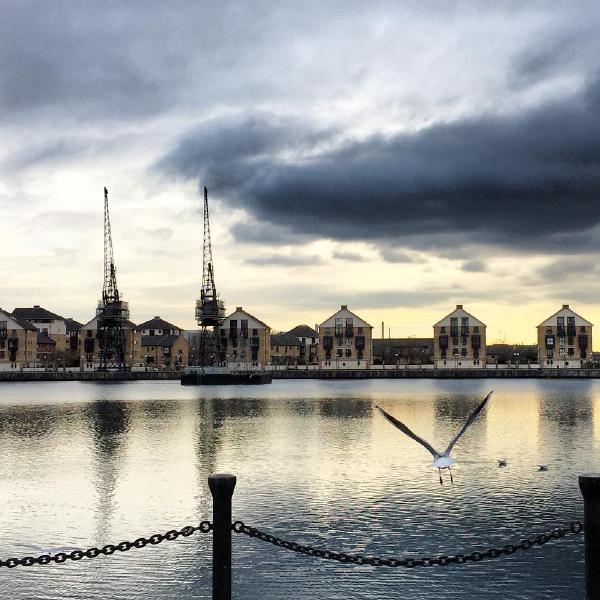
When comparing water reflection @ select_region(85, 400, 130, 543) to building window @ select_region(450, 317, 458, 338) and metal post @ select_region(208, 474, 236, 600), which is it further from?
building window @ select_region(450, 317, 458, 338)

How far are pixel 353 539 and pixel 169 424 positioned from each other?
4627cm

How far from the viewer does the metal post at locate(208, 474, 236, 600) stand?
34.4ft

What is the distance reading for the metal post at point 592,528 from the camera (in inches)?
411

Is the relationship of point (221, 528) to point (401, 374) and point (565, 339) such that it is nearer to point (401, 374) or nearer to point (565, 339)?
point (401, 374)

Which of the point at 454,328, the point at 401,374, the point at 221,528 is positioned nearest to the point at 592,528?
the point at 221,528

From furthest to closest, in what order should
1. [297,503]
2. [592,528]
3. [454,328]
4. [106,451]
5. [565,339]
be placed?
[454,328]
[565,339]
[106,451]
[297,503]
[592,528]

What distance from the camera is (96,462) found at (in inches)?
1694

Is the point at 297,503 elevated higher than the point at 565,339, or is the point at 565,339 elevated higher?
the point at 565,339

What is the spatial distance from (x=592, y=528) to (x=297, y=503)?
2060 centimetres

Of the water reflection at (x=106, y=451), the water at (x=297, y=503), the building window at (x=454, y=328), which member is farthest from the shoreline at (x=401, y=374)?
the water at (x=297, y=503)

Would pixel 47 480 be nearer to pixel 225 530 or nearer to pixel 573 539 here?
pixel 573 539

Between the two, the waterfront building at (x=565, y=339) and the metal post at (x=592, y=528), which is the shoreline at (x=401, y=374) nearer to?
the waterfront building at (x=565, y=339)

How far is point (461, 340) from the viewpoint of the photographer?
647 feet

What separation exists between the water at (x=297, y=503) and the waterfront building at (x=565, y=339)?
134 metres
